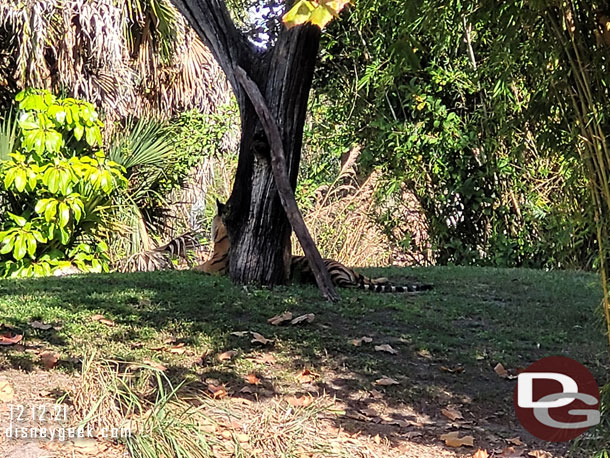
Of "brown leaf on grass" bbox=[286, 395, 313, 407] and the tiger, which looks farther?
the tiger

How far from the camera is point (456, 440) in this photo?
3.37m

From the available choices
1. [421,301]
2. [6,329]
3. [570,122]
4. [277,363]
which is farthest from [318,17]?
[421,301]

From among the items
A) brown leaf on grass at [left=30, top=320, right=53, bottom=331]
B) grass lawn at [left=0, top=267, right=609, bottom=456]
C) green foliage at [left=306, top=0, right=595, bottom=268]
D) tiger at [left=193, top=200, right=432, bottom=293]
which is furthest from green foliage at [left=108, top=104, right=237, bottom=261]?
brown leaf on grass at [left=30, top=320, right=53, bottom=331]

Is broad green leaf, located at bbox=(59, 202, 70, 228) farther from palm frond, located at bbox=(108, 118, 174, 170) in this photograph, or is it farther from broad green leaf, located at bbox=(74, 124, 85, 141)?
palm frond, located at bbox=(108, 118, 174, 170)

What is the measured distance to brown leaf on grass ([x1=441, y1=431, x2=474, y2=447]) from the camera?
3.34 meters

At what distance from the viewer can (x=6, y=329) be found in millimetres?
4340

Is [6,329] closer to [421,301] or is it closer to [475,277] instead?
[421,301]

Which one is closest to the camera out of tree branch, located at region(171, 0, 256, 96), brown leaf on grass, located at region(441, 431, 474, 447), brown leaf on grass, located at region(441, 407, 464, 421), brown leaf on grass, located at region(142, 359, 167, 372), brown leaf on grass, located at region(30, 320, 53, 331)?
brown leaf on grass, located at region(441, 431, 474, 447)

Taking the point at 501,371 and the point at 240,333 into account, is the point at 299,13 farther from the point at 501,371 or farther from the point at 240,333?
the point at 501,371

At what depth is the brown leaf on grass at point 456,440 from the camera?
3340mm

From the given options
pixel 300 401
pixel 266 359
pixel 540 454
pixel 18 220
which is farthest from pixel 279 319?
pixel 18 220

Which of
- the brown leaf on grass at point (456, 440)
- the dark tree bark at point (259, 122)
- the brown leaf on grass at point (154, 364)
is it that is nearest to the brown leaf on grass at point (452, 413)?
the brown leaf on grass at point (456, 440)

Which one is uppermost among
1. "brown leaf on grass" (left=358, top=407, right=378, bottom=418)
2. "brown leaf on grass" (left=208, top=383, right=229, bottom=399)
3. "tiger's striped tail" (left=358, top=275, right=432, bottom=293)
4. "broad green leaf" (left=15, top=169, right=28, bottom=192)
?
"broad green leaf" (left=15, top=169, right=28, bottom=192)

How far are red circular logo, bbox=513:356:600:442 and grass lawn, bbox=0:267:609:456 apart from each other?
0.09 meters
